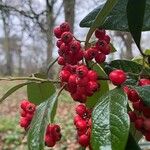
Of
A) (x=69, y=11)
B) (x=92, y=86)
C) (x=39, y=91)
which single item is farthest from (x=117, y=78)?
(x=69, y=11)

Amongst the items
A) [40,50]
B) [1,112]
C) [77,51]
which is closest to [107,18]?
[77,51]

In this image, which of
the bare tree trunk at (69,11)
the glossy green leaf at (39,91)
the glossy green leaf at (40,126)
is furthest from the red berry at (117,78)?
the bare tree trunk at (69,11)

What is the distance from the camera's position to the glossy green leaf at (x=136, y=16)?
2.34 ft

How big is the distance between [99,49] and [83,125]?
132mm

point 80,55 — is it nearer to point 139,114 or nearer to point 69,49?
point 69,49

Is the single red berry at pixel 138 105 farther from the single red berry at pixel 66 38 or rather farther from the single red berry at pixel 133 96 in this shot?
the single red berry at pixel 66 38

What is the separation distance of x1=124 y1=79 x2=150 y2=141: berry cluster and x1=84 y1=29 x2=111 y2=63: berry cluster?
79 mm

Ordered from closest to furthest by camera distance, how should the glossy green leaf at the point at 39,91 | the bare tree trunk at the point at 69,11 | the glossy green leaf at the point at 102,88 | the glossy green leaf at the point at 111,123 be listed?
the glossy green leaf at the point at 111,123 < the glossy green leaf at the point at 102,88 < the glossy green leaf at the point at 39,91 < the bare tree trunk at the point at 69,11

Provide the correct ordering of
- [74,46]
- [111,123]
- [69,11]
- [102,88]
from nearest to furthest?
[111,123] → [74,46] → [102,88] → [69,11]

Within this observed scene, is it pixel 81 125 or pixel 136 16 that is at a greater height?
pixel 136 16

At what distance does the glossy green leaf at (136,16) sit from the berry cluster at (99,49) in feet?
0.15

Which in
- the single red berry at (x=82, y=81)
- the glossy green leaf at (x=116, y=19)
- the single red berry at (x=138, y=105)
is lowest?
the single red berry at (x=138, y=105)

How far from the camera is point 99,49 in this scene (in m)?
0.74

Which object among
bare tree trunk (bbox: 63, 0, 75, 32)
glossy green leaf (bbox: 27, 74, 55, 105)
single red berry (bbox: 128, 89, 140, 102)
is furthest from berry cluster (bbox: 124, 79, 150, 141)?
bare tree trunk (bbox: 63, 0, 75, 32)
